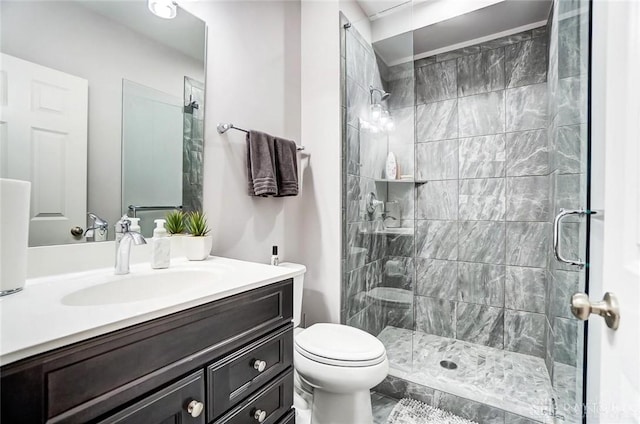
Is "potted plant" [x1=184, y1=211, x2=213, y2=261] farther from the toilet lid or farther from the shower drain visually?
the shower drain

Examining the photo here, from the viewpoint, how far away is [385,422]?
1.59 metres

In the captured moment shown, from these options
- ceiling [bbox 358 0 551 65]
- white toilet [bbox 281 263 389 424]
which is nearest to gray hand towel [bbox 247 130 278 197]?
white toilet [bbox 281 263 389 424]

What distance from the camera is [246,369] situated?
88 cm

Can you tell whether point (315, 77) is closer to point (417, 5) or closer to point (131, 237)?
point (417, 5)

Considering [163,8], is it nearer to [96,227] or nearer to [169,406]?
[96,227]

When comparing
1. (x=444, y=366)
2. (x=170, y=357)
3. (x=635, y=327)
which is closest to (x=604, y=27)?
(x=635, y=327)

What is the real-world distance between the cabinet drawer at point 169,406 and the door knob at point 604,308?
84cm

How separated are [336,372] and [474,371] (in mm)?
1189

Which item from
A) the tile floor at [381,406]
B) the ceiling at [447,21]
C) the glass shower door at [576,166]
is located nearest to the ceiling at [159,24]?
the ceiling at [447,21]

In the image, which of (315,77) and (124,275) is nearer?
(124,275)

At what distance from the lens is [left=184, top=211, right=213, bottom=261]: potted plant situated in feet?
4.04

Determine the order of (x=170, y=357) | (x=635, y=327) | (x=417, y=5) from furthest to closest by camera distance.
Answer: (x=417, y=5) → (x=170, y=357) → (x=635, y=327)

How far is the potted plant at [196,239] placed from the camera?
1230mm

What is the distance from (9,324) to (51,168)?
1.90 feet
